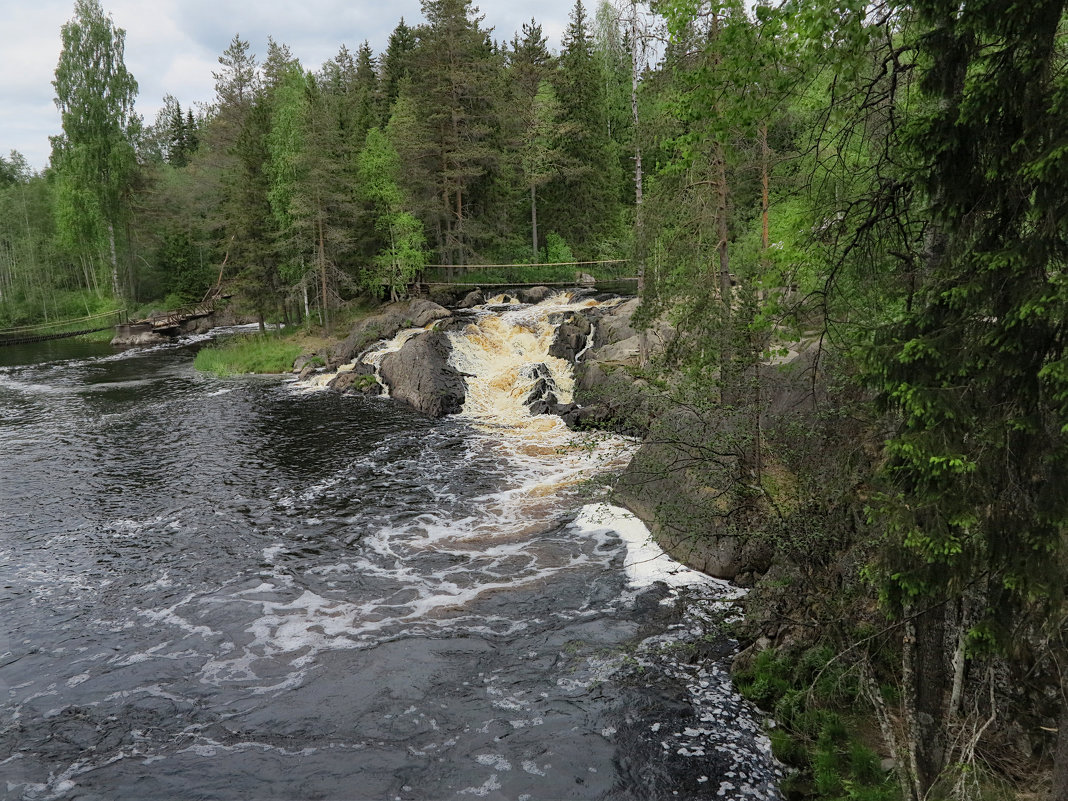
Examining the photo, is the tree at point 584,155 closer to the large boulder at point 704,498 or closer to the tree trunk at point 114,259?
the tree trunk at point 114,259

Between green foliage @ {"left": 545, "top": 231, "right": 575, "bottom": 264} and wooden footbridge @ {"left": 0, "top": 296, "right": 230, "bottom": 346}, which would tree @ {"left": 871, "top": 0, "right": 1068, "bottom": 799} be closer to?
green foliage @ {"left": 545, "top": 231, "right": 575, "bottom": 264}

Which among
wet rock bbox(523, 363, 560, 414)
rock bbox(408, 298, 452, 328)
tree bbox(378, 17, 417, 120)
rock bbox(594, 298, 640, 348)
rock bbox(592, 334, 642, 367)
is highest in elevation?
tree bbox(378, 17, 417, 120)

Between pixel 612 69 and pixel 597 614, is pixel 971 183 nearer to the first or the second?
pixel 597 614

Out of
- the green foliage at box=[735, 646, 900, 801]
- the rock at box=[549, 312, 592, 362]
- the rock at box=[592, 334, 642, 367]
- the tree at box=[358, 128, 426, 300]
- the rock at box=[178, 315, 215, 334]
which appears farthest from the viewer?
the rock at box=[178, 315, 215, 334]

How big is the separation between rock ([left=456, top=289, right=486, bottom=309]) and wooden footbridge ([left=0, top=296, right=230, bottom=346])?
1805cm

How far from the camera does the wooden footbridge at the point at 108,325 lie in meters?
42.3

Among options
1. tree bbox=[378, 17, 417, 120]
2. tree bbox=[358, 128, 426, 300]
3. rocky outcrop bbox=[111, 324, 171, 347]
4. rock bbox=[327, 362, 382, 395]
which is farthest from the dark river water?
tree bbox=[378, 17, 417, 120]

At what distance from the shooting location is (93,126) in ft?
144

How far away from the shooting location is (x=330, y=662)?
32.2ft

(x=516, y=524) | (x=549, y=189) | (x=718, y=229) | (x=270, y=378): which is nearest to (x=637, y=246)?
(x=718, y=229)

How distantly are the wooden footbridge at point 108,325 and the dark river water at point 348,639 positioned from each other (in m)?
26.1

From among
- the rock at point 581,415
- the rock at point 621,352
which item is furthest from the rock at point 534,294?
the rock at point 581,415

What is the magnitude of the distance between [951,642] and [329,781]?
22.6 feet

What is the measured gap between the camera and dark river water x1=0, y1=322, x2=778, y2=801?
7.65 m
